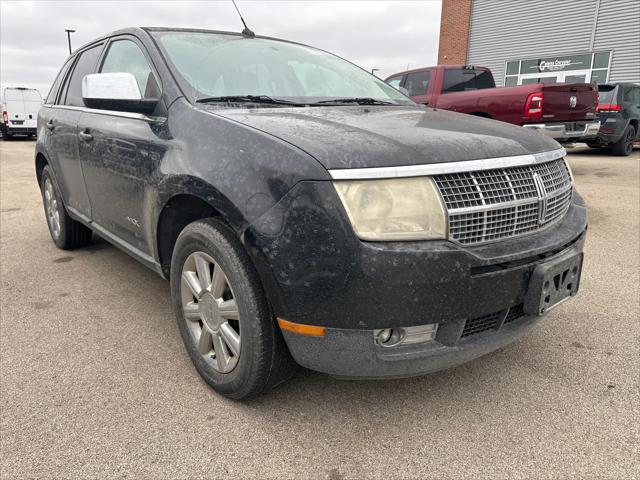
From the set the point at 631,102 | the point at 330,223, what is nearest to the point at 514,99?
the point at 631,102

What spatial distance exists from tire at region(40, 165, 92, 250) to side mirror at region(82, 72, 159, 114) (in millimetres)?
1899

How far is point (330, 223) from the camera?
162 centimetres

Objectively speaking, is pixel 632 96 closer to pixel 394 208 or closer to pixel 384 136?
pixel 384 136

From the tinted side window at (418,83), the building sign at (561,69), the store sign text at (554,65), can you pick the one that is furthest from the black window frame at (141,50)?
the store sign text at (554,65)

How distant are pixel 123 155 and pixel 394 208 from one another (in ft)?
5.58

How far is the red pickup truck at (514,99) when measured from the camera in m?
7.86

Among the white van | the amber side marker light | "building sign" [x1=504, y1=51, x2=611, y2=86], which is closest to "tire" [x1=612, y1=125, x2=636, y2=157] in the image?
"building sign" [x1=504, y1=51, x2=611, y2=86]

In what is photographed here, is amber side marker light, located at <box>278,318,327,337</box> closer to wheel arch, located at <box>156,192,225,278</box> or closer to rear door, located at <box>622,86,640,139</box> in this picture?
wheel arch, located at <box>156,192,225,278</box>

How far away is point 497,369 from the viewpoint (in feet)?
7.98

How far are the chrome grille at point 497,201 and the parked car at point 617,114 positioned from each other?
10.4 m

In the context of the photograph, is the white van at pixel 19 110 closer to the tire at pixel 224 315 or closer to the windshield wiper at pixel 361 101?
the windshield wiper at pixel 361 101

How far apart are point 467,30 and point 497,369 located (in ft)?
81.2

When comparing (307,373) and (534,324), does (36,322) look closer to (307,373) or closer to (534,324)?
(307,373)

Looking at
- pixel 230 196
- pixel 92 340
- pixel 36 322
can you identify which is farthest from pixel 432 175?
pixel 36 322
